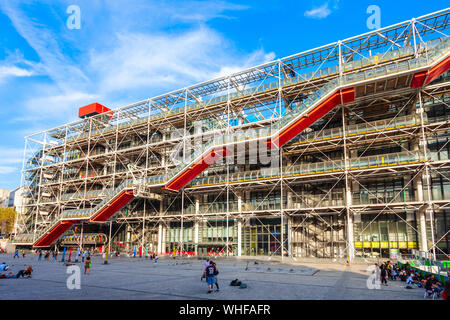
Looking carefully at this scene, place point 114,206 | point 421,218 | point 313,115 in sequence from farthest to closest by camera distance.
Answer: point 114,206 < point 313,115 < point 421,218

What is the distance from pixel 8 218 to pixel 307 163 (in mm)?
55311

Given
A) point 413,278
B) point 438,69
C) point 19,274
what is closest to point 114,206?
point 19,274

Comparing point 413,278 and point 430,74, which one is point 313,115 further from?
point 413,278

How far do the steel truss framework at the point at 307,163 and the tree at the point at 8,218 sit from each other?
2213 cm

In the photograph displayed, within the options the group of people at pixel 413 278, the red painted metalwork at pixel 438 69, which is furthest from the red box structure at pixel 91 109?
the group of people at pixel 413 278

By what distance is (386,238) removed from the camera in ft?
83.1

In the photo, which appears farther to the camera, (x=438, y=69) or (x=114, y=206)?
(x=114, y=206)

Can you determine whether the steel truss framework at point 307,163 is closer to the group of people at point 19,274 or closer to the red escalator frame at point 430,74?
the red escalator frame at point 430,74

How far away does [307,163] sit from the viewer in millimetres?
29078

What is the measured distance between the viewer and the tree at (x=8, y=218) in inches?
2338

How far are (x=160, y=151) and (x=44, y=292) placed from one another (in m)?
27.0

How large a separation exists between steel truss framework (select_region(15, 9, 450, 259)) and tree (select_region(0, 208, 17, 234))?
72.6 ft

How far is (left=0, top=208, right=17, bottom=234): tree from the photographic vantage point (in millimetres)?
59375

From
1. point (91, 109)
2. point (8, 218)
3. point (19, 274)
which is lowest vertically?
point (19, 274)
